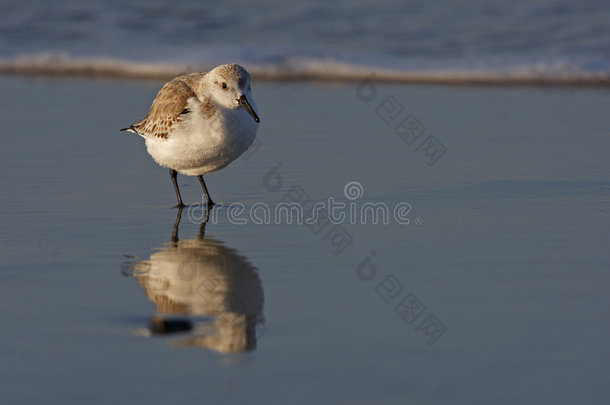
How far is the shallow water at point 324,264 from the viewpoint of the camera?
3.73 meters

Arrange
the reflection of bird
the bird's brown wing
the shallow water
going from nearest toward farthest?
the shallow water → the reflection of bird → the bird's brown wing

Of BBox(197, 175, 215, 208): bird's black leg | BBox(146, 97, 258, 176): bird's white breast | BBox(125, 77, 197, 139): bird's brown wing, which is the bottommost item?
BBox(197, 175, 215, 208): bird's black leg

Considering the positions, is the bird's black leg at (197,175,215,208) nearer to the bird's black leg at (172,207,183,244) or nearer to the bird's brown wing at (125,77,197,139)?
the bird's black leg at (172,207,183,244)

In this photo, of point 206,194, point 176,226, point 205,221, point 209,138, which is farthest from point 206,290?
point 206,194

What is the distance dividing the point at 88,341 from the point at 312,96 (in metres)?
6.91

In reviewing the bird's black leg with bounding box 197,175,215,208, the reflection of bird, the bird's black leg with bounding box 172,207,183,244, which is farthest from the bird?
the reflection of bird

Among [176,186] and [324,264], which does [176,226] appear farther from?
[324,264]

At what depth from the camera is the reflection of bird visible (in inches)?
164

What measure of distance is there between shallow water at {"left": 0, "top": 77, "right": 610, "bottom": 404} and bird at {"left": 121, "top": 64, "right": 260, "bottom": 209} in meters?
0.34

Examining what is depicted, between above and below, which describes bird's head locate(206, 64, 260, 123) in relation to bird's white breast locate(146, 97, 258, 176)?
above

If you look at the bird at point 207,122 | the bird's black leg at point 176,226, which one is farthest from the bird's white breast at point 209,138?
the bird's black leg at point 176,226

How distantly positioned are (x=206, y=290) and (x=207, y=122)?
198 centimetres

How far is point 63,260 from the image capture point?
17.6 ft

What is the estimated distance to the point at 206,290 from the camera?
15.7ft
